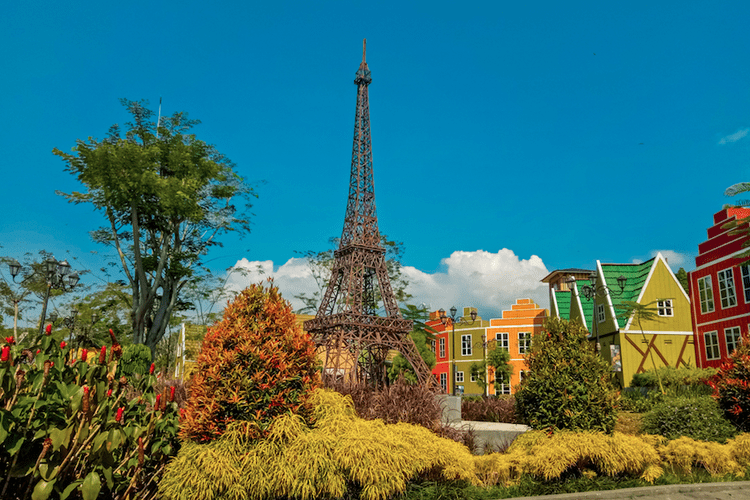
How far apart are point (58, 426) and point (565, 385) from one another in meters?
8.13

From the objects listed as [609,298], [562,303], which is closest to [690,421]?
[609,298]

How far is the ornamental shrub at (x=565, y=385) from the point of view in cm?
908

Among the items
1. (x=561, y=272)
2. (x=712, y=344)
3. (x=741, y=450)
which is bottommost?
(x=741, y=450)

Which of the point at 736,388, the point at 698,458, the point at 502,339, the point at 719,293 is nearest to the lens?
the point at 698,458

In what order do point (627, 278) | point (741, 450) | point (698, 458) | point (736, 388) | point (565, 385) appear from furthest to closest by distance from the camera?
point (627, 278) < point (736, 388) < point (741, 450) < point (698, 458) < point (565, 385)

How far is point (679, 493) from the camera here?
8.38m

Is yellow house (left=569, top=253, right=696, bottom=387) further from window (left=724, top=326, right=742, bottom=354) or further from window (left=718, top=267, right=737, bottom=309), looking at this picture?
window (left=718, top=267, right=737, bottom=309)

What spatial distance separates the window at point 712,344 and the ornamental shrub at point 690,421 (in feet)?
54.6

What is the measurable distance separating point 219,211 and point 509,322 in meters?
29.1

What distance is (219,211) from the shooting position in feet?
88.2

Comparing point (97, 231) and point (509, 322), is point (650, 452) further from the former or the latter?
point (509, 322)

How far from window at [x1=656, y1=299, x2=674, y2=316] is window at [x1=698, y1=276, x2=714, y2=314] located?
1.87 meters

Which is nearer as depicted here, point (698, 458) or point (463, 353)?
point (698, 458)

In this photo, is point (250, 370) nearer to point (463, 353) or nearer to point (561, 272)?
point (463, 353)
